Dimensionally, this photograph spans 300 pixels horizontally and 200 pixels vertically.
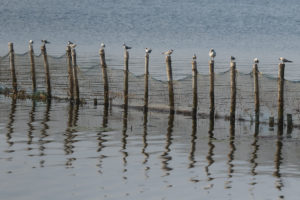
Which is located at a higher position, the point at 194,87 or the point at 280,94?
the point at 194,87

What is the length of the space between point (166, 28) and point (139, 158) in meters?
90.0

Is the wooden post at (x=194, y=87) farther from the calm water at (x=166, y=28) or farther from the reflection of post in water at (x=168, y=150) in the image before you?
the calm water at (x=166, y=28)

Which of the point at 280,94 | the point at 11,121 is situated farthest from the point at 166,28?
the point at 280,94

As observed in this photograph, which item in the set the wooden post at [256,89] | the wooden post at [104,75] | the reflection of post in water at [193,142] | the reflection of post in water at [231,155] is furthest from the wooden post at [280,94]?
the wooden post at [104,75]

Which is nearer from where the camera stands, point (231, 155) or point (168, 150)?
point (231, 155)

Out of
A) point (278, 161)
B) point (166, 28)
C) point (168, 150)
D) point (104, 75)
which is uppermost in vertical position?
point (166, 28)

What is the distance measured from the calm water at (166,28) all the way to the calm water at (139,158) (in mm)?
28850

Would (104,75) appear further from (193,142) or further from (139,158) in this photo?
(139,158)

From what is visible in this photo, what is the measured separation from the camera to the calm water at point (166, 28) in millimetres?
80500

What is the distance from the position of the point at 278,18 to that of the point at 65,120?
107338mm

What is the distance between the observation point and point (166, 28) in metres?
113

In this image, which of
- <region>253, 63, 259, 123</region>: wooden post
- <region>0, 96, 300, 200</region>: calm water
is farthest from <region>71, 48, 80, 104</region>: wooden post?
<region>253, 63, 259, 123</region>: wooden post

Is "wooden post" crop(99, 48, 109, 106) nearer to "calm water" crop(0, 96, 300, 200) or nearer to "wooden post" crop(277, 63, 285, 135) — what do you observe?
"calm water" crop(0, 96, 300, 200)

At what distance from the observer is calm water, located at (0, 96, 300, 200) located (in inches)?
789
